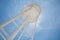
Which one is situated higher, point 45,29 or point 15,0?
point 15,0

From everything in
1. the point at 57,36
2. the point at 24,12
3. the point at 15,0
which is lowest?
the point at 57,36

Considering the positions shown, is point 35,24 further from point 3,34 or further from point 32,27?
point 3,34

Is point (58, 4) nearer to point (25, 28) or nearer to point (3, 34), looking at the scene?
point (25, 28)

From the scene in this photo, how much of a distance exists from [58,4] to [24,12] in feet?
1.45

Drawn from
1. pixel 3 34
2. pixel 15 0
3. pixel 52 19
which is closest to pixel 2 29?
pixel 3 34

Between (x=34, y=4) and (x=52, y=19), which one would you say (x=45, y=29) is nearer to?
(x=52, y=19)

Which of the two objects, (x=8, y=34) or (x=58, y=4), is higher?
(x=58, y=4)

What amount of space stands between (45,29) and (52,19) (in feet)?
0.50

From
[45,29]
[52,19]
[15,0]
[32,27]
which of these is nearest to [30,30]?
[32,27]

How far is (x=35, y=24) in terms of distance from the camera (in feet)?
4.48

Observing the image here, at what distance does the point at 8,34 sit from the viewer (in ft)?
4.36

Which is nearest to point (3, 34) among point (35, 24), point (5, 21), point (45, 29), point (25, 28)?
point (5, 21)

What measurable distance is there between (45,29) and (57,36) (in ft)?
0.56

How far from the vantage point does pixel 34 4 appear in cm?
139
